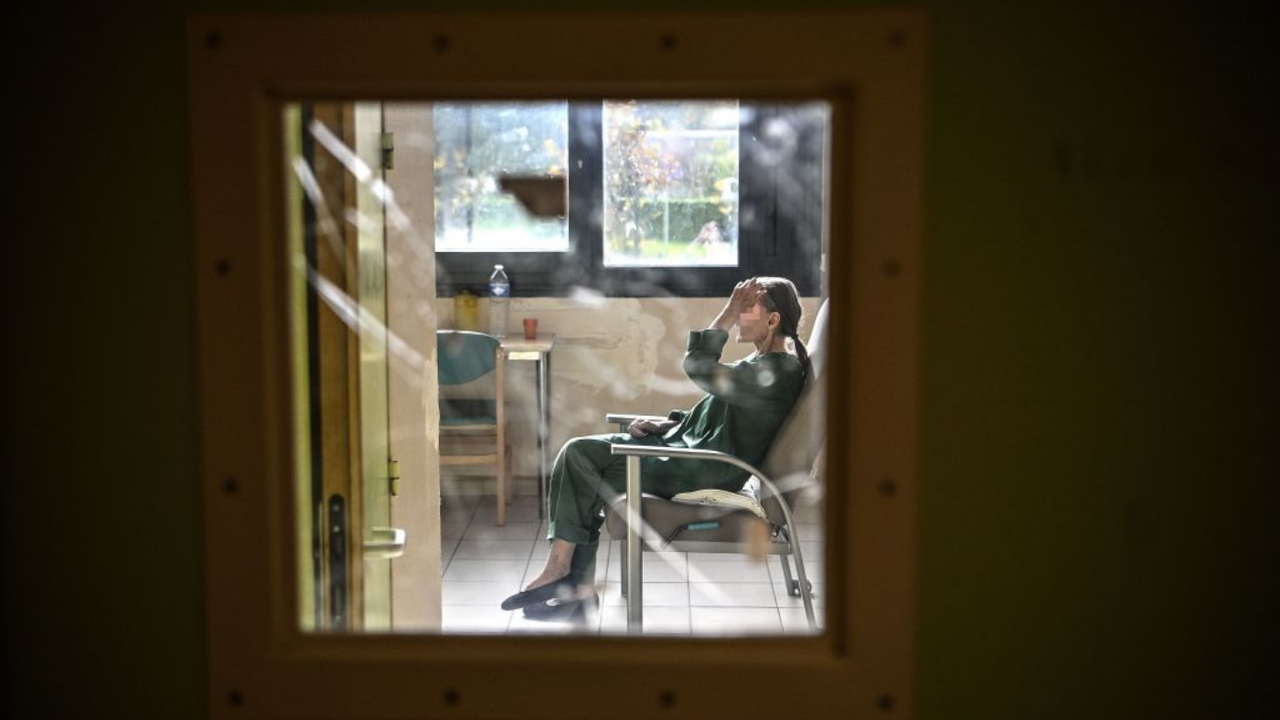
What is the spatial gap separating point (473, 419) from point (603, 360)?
518 mm

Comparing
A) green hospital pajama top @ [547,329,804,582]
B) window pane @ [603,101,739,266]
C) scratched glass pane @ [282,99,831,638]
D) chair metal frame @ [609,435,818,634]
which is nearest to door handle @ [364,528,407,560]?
scratched glass pane @ [282,99,831,638]

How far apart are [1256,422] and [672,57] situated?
1.52ft

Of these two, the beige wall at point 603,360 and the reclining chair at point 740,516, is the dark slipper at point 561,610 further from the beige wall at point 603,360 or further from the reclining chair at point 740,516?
the beige wall at point 603,360

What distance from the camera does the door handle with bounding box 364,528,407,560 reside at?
3.42ft

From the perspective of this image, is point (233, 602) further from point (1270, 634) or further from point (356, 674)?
point (1270, 634)

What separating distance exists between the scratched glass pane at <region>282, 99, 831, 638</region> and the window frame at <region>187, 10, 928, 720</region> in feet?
0.11

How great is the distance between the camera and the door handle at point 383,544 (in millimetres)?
1043

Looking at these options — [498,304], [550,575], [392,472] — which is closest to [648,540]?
[550,575]

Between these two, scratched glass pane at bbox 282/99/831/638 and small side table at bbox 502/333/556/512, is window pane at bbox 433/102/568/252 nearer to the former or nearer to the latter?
scratched glass pane at bbox 282/99/831/638

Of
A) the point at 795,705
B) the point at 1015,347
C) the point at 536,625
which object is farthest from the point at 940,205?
the point at 536,625

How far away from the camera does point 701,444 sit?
2756 mm

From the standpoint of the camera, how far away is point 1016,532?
75 centimetres

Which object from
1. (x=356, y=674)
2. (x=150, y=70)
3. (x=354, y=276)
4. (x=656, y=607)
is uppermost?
(x=150, y=70)

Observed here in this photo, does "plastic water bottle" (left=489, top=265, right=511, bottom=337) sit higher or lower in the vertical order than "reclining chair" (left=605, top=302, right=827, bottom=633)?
higher
